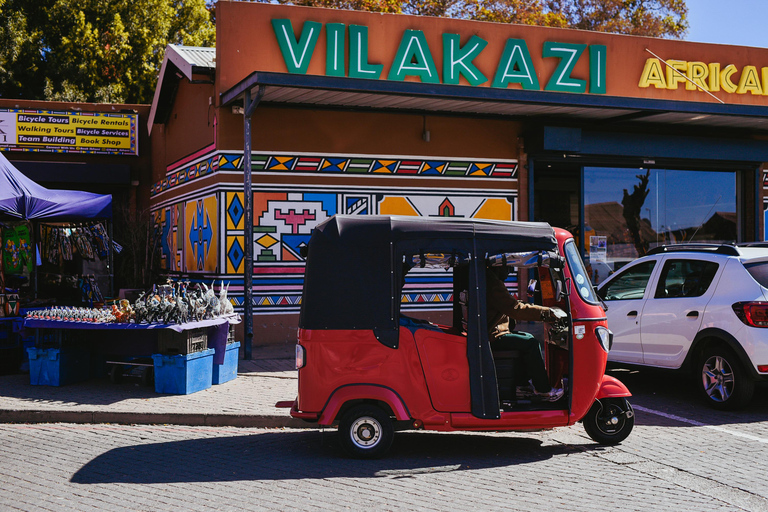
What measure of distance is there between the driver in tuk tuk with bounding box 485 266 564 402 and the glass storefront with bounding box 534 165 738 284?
8.64 meters

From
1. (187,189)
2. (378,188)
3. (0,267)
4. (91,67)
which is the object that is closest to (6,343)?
(0,267)

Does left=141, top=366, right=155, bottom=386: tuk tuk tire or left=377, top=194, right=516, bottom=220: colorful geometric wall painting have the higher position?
left=377, top=194, right=516, bottom=220: colorful geometric wall painting

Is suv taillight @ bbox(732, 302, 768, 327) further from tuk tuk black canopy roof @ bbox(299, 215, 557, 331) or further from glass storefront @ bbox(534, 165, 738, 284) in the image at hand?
glass storefront @ bbox(534, 165, 738, 284)

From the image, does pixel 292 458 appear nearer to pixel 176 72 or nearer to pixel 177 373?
pixel 177 373

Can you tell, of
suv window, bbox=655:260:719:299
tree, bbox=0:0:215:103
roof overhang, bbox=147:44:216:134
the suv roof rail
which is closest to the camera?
the suv roof rail

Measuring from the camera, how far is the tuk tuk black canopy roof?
261 inches

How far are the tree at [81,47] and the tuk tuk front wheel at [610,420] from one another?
2552 centimetres

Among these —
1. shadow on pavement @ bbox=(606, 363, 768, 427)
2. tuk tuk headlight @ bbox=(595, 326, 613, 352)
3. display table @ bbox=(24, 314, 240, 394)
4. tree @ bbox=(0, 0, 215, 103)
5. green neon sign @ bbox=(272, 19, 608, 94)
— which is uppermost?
tree @ bbox=(0, 0, 215, 103)

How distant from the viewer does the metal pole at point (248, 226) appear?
1204 cm

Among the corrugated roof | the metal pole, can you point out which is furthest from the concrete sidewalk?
the corrugated roof

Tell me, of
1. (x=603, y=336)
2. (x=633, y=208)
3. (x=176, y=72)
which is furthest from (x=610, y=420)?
(x=176, y=72)

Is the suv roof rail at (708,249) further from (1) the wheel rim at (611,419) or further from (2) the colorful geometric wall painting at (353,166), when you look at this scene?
(2) the colorful geometric wall painting at (353,166)

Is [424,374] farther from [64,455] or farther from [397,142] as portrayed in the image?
[397,142]

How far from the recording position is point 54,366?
379 inches
